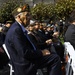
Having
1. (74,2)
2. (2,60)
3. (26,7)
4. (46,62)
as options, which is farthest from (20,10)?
(74,2)

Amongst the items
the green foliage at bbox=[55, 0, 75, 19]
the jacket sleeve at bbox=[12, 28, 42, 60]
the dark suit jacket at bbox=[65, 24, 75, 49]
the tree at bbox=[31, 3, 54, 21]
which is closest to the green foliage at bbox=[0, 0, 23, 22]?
the tree at bbox=[31, 3, 54, 21]

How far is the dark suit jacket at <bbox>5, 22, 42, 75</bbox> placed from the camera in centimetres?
487

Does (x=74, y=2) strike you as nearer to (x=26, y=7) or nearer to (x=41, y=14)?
(x=41, y=14)

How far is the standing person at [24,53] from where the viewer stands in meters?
4.88

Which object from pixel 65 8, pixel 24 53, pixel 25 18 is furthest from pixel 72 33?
pixel 65 8

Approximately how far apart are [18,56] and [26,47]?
0.19 metres

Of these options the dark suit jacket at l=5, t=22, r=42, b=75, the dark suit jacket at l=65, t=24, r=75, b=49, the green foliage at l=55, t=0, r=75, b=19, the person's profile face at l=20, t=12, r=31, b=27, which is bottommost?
the green foliage at l=55, t=0, r=75, b=19

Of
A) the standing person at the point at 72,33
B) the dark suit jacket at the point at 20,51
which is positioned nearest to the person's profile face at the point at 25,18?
the dark suit jacket at the point at 20,51

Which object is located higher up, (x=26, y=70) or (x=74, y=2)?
(x=26, y=70)

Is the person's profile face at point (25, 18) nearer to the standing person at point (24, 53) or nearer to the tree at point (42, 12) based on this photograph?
the standing person at point (24, 53)

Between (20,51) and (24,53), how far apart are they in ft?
0.22

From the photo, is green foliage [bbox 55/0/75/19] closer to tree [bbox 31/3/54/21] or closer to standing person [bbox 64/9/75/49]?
tree [bbox 31/3/54/21]

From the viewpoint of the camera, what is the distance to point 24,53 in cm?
486

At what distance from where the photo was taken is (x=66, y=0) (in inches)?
1453
